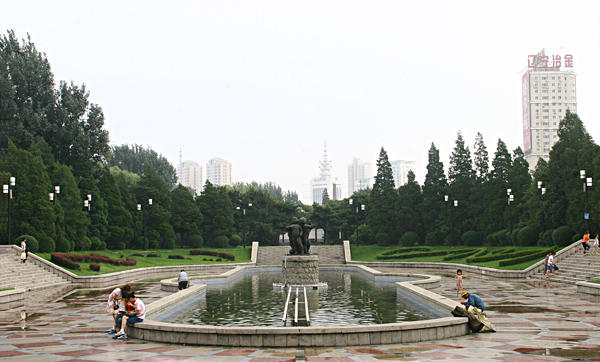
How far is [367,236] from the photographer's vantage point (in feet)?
189

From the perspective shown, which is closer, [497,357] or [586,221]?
[497,357]

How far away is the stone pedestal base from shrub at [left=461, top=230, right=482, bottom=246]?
26.7m

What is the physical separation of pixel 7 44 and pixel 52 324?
4501cm

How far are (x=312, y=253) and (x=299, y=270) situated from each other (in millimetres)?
22353

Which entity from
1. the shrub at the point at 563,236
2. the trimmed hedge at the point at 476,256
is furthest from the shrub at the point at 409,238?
the shrub at the point at 563,236

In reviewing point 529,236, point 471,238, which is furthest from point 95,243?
point 529,236

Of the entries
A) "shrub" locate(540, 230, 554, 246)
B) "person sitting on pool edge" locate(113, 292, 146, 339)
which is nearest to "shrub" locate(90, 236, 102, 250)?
"person sitting on pool edge" locate(113, 292, 146, 339)

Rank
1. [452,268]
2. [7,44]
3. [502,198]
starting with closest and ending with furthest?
[452,268] → [502,198] → [7,44]

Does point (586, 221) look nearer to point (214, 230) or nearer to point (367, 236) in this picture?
point (367, 236)

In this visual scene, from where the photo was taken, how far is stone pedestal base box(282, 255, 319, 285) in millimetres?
22938

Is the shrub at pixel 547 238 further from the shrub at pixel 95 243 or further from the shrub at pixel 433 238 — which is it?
the shrub at pixel 95 243

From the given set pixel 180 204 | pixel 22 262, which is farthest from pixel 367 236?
pixel 22 262

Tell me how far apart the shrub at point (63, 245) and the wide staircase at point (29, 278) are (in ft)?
21.7

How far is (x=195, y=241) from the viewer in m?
51.5
